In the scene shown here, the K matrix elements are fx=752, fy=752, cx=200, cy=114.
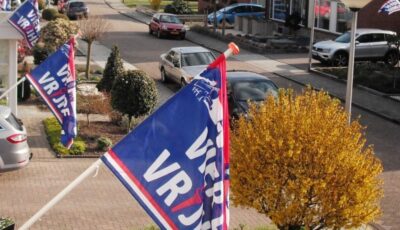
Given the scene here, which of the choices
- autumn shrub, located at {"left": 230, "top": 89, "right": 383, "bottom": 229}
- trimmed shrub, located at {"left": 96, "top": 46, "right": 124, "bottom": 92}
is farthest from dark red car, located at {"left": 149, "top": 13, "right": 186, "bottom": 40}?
autumn shrub, located at {"left": 230, "top": 89, "right": 383, "bottom": 229}

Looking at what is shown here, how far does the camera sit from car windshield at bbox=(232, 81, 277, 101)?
68.1ft

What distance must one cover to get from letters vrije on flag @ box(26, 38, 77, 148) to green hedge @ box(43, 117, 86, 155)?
17.6 ft

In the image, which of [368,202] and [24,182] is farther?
[24,182]

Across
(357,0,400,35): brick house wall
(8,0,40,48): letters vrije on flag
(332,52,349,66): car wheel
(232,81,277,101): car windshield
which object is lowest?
(332,52,349,66): car wheel

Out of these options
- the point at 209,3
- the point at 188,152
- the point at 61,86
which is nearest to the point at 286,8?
the point at 209,3

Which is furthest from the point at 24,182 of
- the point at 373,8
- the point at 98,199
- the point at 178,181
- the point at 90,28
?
the point at 373,8

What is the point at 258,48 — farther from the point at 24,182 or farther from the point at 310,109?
the point at 310,109

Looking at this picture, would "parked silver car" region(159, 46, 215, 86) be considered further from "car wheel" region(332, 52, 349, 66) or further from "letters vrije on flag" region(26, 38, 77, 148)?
"letters vrije on flag" region(26, 38, 77, 148)

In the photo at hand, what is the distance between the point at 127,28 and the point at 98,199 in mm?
33351

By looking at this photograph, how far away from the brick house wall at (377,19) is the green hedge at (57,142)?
21894 mm

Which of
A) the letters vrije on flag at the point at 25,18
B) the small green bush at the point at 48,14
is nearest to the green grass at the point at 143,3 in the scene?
the small green bush at the point at 48,14

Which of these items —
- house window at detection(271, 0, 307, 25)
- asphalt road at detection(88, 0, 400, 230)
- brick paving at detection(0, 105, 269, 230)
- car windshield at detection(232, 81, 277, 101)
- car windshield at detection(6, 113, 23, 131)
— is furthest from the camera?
house window at detection(271, 0, 307, 25)

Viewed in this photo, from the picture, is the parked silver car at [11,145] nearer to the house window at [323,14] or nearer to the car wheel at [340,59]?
the car wheel at [340,59]

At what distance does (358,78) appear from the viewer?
95.6 ft
